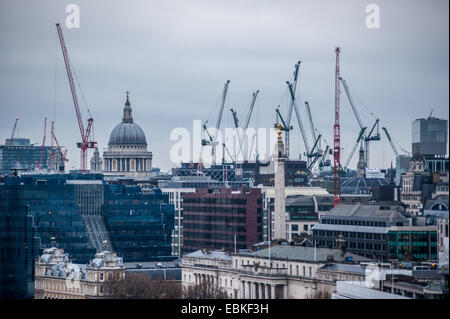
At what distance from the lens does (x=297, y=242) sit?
133m

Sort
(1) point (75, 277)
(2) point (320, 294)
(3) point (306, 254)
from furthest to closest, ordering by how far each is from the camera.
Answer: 1. (1) point (75, 277)
2. (3) point (306, 254)
3. (2) point (320, 294)

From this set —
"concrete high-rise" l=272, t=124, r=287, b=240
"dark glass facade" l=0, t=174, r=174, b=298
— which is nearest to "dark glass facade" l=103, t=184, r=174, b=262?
"dark glass facade" l=0, t=174, r=174, b=298

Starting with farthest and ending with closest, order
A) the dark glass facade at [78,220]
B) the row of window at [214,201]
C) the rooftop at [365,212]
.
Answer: the row of window at [214,201] < the dark glass facade at [78,220] < the rooftop at [365,212]

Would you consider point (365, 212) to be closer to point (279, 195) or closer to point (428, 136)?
point (279, 195)

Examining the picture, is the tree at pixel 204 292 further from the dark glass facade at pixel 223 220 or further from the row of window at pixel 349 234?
the dark glass facade at pixel 223 220

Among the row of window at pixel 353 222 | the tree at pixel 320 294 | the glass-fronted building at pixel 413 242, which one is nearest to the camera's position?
the tree at pixel 320 294

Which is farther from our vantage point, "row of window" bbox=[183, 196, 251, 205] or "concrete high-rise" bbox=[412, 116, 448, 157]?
"row of window" bbox=[183, 196, 251, 205]

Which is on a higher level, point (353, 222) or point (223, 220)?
point (353, 222)

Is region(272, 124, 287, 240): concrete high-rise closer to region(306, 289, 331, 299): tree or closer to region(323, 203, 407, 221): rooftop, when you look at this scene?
region(323, 203, 407, 221): rooftop

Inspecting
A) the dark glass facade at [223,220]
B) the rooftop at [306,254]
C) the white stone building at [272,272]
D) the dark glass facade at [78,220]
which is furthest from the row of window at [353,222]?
the dark glass facade at [78,220]

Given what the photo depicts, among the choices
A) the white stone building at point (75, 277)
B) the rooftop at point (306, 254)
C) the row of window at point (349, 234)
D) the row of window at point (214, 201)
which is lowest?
the white stone building at point (75, 277)

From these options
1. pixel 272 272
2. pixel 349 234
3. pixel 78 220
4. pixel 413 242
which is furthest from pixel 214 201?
pixel 272 272
